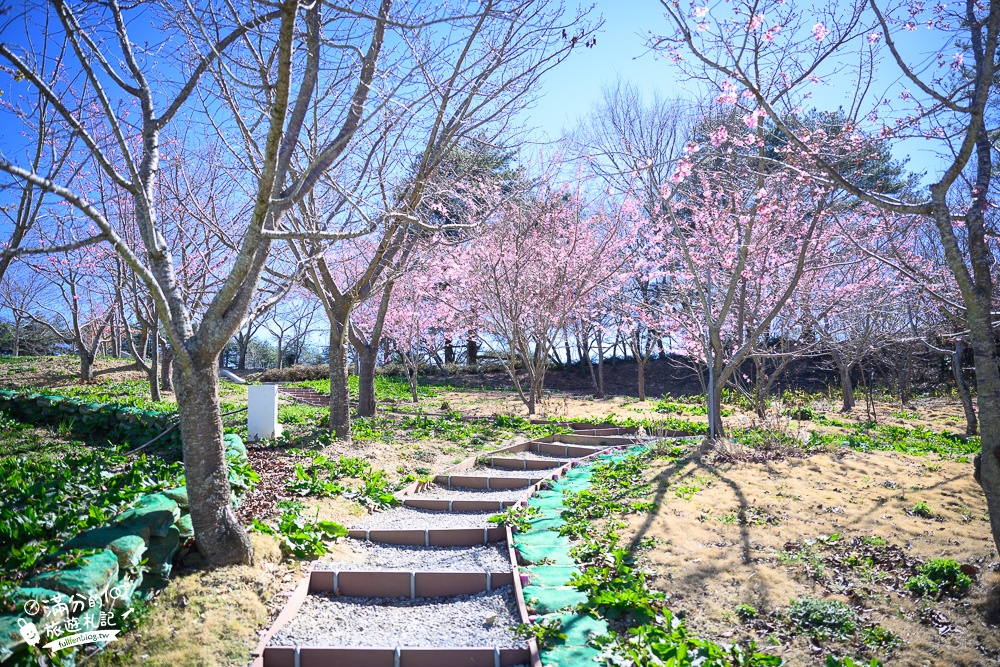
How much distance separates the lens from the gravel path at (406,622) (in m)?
3.78

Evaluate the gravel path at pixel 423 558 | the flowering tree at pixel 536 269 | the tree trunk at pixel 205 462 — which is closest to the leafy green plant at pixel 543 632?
the gravel path at pixel 423 558

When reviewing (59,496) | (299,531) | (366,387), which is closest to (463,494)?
(299,531)

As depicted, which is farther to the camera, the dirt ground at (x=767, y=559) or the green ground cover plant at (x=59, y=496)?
the green ground cover plant at (x=59, y=496)

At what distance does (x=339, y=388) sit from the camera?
8.84 meters

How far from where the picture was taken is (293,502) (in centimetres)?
573

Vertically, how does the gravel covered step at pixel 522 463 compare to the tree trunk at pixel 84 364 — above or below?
below

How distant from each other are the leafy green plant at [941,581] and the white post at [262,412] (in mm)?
7388

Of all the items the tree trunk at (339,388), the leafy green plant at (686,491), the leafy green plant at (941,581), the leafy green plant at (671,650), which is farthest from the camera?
the tree trunk at (339,388)

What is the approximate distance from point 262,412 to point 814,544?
6929mm

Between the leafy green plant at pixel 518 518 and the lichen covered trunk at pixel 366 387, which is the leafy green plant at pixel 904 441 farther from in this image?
the lichen covered trunk at pixel 366 387

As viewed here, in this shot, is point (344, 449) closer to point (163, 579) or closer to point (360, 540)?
point (360, 540)

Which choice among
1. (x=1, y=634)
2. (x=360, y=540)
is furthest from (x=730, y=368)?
(x=1, y=634)

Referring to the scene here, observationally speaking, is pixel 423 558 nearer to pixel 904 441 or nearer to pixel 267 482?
pixel 267 482

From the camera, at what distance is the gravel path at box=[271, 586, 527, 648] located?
378cm
